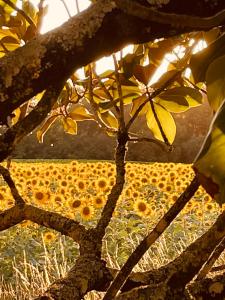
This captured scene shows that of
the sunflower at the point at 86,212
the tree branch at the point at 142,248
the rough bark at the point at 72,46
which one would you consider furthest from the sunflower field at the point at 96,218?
the rough bark at the point at 72,46

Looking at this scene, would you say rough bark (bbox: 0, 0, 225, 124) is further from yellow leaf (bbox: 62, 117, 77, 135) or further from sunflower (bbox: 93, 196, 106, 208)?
sunflower (bbox: 93, 196, 106, 208)

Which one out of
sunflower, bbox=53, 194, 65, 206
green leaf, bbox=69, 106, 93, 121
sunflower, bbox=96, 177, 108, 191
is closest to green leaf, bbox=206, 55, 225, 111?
green leaf, bbox=69, 106, 93, 121

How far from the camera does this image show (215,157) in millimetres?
281

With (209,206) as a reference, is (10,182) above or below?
above

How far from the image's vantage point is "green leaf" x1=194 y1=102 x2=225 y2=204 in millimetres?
278

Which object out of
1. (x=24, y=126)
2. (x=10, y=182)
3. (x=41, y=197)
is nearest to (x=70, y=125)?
(x=10, y=182)

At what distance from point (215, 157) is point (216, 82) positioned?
9 cm

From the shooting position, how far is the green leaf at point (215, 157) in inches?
10.9

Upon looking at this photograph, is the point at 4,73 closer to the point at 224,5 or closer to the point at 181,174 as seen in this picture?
the point at 224,5

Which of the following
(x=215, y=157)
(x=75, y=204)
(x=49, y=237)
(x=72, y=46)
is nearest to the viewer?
(x=215, y=157)

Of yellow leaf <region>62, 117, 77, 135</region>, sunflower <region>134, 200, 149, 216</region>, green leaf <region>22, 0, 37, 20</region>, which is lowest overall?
sunflower <region>134, 200, 149, 216</region>

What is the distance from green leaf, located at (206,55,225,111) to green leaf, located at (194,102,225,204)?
67 millimetres

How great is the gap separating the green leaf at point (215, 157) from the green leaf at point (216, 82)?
0.07 meters

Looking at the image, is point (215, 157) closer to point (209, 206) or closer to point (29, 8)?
point (29, 8)
